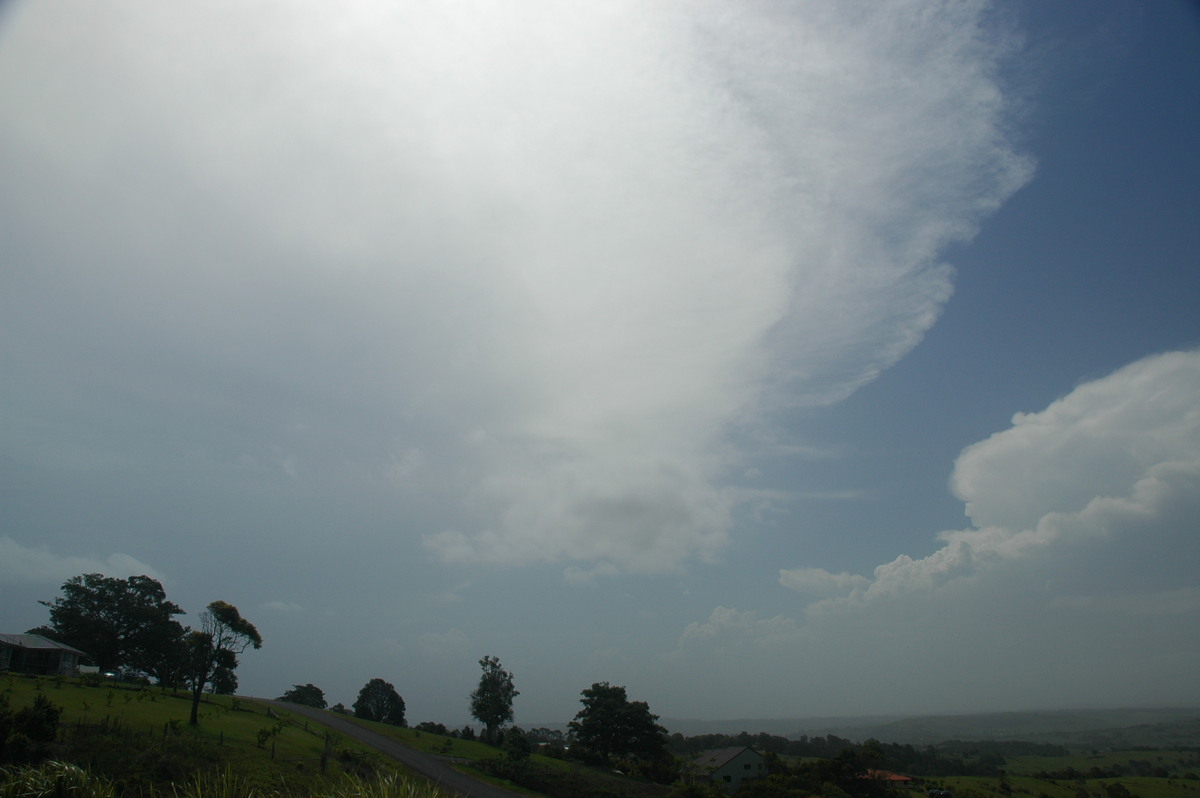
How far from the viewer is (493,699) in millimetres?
72125

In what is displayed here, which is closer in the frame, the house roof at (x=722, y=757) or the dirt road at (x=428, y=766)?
the dirt road at (x=428, y=766)

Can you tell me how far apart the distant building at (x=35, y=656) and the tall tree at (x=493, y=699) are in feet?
124

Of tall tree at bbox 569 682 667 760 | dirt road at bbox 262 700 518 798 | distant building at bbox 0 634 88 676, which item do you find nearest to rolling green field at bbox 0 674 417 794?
dirt road at bbox 262 700 518 798

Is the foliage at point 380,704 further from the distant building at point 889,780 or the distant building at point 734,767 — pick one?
the distant building at point 889,780

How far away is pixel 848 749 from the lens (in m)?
42.2

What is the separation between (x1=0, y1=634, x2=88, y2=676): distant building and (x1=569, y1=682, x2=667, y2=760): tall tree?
44.1 metres

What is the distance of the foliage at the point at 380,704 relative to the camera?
78438 millimetres

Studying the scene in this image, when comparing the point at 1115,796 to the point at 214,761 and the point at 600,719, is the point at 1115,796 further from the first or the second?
the point at 214,761

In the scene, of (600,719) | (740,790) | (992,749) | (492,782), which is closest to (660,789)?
(740,790)

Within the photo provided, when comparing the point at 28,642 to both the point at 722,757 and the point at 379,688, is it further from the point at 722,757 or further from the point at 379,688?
the point at 722,757

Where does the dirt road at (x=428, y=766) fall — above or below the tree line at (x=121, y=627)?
below

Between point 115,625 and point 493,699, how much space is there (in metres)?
41.7

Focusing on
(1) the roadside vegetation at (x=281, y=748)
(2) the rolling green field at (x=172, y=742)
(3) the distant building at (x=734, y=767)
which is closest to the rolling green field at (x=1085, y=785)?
(1) the roadside vegetation at (x=281, y=748)

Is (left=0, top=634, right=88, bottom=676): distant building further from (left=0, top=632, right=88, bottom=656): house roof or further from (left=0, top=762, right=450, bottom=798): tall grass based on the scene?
(left=0, top=762, right=450, bottom=798): tall grass
